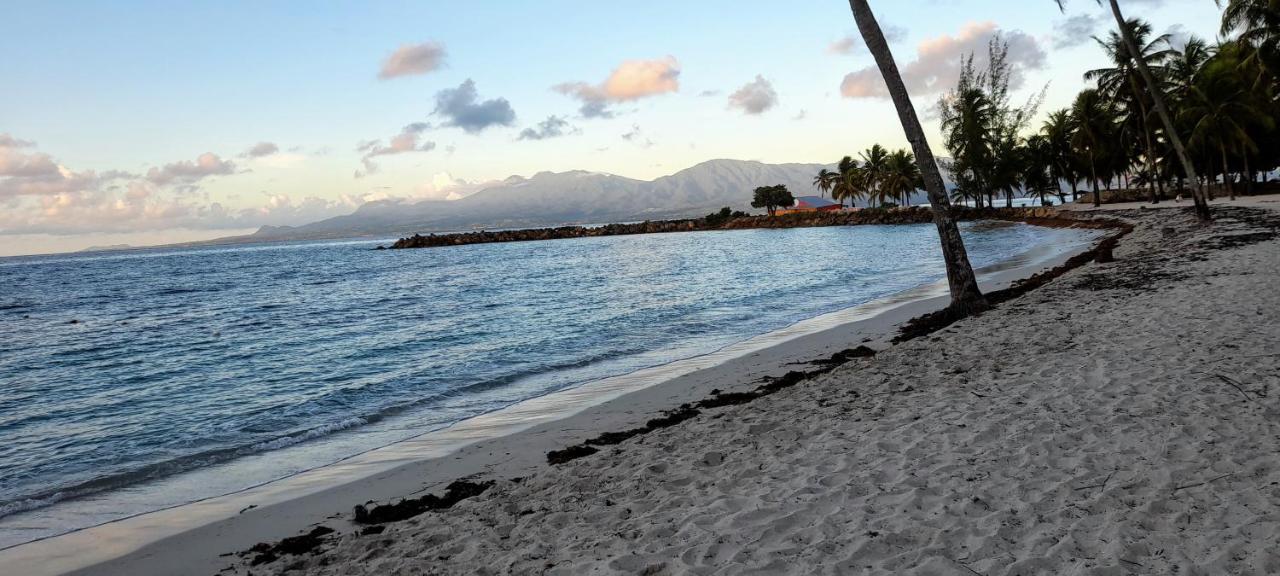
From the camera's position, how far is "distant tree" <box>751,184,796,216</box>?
407 feet

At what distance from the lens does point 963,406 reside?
21.2 feet

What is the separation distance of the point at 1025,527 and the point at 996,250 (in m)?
32.4

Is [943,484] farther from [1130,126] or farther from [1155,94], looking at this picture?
[1130,126]

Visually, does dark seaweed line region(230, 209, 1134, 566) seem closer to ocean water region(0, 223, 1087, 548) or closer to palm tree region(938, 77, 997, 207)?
ocean water region(0, 223, 1087, 548)

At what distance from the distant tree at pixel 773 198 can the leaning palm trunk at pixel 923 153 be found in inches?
4390

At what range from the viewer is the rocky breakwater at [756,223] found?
252ft

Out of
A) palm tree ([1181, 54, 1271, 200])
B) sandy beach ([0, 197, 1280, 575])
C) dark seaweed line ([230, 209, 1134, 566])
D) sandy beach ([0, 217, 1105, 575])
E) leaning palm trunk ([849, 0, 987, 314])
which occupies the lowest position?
sandy beach ([0, 217, 1105, 575])

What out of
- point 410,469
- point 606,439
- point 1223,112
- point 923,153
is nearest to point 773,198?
point 1223,112

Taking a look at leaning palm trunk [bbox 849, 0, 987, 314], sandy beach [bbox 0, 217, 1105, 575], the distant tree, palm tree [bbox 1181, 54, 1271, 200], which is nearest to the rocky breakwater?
the distant tree

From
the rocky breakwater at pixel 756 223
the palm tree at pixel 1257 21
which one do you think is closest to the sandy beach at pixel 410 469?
the palm tree at pixel 1257 21

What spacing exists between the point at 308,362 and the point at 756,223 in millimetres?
94004

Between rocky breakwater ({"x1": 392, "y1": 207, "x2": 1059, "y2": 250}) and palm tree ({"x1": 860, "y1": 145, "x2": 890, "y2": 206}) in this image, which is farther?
palm tree ({"x1": 860, "y1": 145, "x2": 890, "y2": 206})

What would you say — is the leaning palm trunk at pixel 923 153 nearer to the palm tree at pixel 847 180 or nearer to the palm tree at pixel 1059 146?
the palm tree at pixel 1059 146

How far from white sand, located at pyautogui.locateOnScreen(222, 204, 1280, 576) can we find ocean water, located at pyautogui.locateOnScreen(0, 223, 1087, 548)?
3.81m
